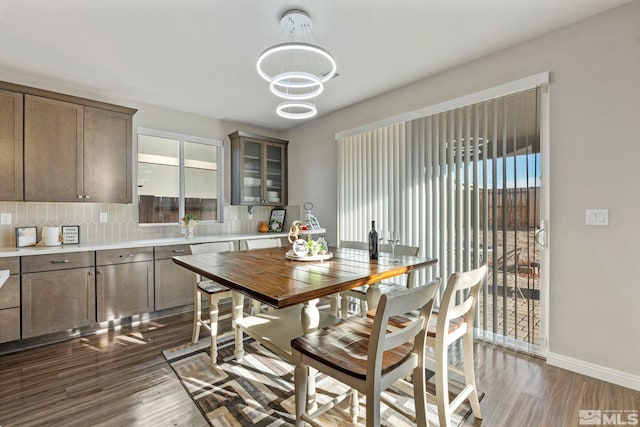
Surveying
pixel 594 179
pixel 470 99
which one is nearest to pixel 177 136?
pixel 470 99

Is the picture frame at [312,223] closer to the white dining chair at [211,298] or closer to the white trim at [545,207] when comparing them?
the white dining chair at [211,298]

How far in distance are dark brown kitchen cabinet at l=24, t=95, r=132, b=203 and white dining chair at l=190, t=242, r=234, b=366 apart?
1420 millimetres

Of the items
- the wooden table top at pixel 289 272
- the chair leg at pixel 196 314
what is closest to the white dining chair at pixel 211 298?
the chair leg at pixel 196 314

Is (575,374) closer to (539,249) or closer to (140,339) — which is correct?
(539,249)

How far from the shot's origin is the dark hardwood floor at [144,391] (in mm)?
1788

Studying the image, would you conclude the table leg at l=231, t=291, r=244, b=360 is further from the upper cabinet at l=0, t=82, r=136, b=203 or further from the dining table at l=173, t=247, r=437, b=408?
the upper cabinet at l=0, t=82, r=136, b=203

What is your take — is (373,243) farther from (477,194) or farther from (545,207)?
(545,207)

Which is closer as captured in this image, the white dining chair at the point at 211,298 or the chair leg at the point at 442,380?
the chair leg at the point at 442,380

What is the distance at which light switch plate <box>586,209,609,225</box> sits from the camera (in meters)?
2.14

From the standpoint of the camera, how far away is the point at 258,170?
4.78 meters

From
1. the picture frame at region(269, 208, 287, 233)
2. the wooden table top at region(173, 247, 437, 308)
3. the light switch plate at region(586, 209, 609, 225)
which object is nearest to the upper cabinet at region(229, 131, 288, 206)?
the picture frame at region(269, 208, 287, 233)

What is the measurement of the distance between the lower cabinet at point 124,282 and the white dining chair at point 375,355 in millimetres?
2639

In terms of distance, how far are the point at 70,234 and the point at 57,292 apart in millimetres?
703

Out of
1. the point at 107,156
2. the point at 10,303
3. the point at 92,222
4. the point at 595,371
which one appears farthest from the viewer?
the point at 92,222
